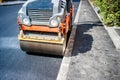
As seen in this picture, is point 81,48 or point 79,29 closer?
point 81,48

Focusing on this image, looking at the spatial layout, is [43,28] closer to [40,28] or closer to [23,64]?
[40,28]

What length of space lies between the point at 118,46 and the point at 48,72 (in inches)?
127

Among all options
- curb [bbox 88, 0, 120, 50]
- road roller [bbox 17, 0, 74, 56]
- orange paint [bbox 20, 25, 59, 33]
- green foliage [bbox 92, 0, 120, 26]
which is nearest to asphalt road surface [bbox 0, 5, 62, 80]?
road roller [bbox 17, 0, 74, 56]

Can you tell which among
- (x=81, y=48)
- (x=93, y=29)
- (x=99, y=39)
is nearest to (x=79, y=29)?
(x=93, y=29)

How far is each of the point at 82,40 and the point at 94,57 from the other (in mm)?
1886

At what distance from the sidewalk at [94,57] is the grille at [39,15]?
1709 mm

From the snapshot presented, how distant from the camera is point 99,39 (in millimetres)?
9000

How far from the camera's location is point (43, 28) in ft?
22.5

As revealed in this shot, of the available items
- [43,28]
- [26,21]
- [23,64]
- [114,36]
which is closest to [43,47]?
[43,28]

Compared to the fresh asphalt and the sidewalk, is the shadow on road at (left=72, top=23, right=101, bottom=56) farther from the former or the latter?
the fresh asphalt

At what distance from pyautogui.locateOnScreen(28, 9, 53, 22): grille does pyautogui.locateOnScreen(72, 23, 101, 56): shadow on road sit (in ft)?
5.69

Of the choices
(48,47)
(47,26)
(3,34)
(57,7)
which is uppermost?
Result: (57,7)

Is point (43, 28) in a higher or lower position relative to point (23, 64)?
higher

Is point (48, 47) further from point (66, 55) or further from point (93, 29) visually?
point (93, 29)
